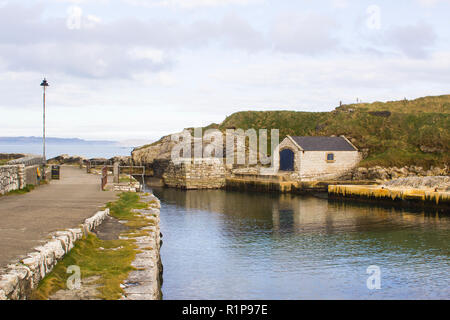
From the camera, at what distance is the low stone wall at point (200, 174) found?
2061 inches

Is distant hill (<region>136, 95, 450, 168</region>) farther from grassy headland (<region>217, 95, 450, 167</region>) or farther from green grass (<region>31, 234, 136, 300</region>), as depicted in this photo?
green grass (<region>31, 234, 136, 300</region>)

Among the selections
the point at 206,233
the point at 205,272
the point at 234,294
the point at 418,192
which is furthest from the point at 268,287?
the point at 418,192

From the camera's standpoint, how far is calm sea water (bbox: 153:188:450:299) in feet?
50.0

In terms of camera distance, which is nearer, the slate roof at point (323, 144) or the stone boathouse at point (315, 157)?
the stone boathouse at point (315, 157)

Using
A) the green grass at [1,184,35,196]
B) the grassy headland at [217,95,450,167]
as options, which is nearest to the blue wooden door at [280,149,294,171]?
the grassy headland at [217,95,450,167]

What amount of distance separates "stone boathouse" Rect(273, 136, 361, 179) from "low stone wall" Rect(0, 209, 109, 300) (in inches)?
1519

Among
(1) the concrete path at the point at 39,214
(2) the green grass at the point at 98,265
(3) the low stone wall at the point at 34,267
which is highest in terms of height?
(1) the concrete path at the point at 39,214

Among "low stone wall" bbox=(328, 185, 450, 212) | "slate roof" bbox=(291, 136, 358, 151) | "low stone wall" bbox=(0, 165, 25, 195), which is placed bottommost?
"low stone wall" bbox=(328, 185, 450, 212)

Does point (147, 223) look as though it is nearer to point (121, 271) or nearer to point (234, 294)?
point (234, 294)

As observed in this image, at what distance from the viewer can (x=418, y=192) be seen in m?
35.0

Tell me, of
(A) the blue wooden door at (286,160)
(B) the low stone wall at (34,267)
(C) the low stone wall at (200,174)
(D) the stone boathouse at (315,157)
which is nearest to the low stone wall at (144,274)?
(B) the low stone wall at (34,267)

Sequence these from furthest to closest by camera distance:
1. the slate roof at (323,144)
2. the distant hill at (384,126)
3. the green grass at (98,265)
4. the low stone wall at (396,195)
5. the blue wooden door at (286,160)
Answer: the blue wooden door at (286,160), the distant hill at (384,126), the slate roof at (323,144), the low stone wall at (396,195), the green grass at (98,265)

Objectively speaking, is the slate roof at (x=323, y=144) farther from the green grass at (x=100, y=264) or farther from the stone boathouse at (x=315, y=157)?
the green grass at (x=100, y=264)

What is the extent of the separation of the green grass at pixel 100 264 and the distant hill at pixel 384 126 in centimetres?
4213
